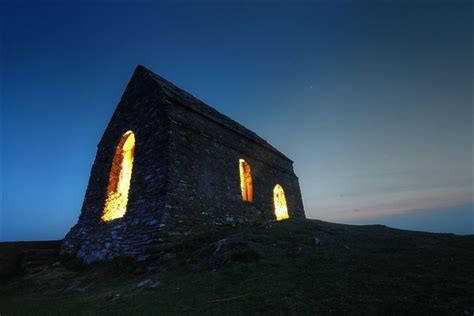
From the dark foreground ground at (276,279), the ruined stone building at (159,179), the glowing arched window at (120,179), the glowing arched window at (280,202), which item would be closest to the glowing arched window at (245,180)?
the ruined stone building at (159,179)

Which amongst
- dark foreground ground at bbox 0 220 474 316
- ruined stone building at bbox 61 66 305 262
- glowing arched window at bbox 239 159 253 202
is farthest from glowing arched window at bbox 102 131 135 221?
glowing arched window at bbox 239 159 253 202

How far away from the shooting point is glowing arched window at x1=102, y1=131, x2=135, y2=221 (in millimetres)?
11312

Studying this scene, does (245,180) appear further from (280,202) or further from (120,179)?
(120,179)

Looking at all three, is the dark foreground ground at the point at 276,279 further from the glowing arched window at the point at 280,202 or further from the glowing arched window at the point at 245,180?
the glowing arched window at the point at 280,202

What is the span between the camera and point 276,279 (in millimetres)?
4711

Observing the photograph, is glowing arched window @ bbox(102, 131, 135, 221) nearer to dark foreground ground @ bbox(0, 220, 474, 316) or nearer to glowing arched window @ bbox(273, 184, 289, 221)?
dark foreground ground @ bbox(0, 220, 474, 316)

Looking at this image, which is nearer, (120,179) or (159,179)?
(159,179)

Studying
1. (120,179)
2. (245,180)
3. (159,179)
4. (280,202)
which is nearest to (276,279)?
(159,179)

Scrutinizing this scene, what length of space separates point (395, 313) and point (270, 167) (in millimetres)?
14299

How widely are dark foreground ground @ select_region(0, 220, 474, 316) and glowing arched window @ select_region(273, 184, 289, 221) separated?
8.13 meters

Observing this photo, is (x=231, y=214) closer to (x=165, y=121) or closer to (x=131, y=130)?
(x=165, y=121)

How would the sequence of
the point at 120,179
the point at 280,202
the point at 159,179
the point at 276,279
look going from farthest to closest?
the point at 280,202
the point at 120,179
the point at 159,179
the point at 276,279

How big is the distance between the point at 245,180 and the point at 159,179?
671cm

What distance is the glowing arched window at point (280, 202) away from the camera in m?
17.4
